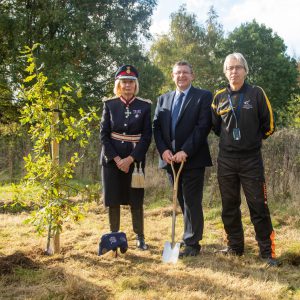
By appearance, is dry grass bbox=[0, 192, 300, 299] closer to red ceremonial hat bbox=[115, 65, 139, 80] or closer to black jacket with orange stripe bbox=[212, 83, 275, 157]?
black jacket with orange stripe bbox=[212, 83, 275, 157]

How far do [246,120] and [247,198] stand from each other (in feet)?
2.69

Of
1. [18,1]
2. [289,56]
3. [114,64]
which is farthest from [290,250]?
[289,56]

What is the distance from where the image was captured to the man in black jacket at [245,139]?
12.3 ft

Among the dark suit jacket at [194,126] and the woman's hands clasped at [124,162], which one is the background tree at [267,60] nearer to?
the dark suit jacket at [194,126]

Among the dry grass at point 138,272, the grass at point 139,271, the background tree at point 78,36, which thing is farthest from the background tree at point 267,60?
the dry grass at point 138,272

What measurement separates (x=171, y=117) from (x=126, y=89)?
0.60 metres

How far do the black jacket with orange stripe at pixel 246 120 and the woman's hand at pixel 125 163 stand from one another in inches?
39.9

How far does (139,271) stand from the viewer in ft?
11.8

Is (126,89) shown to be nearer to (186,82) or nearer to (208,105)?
(186,82)

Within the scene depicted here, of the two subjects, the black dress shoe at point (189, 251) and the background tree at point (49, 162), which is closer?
the background tree at point (49, 162)

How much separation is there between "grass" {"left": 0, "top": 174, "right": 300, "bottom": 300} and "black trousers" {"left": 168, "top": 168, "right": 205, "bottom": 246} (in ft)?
0.80

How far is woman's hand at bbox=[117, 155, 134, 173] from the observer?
4.09 m

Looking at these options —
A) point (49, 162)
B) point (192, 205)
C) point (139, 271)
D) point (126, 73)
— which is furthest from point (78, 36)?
point (139, 271)

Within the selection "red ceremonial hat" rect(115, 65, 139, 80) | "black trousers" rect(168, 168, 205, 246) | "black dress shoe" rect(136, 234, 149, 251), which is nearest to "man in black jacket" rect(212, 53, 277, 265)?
"black trousers" rect(168, 168, 205, 246)
